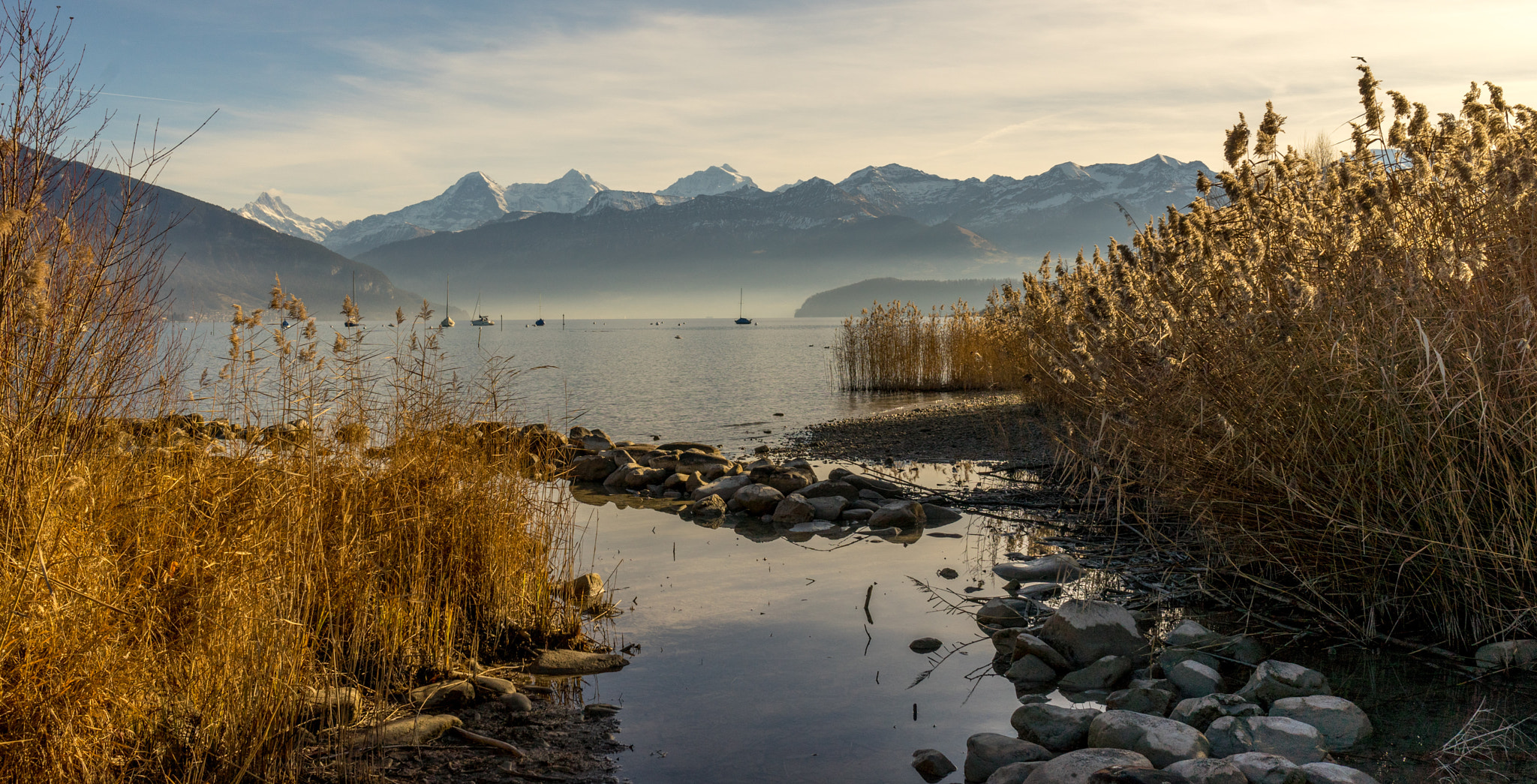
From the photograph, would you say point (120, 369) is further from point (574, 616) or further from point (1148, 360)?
point (1148, 360)

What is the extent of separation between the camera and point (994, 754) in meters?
3.71

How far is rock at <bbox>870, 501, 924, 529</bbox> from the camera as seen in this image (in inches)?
337

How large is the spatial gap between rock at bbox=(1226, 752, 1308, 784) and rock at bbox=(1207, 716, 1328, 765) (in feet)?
0.66

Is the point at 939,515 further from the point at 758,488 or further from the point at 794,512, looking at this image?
the point at 758,488

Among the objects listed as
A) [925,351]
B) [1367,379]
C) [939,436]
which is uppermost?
[925,351]

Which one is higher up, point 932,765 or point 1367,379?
point 1367,379

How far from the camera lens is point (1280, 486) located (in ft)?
14.4

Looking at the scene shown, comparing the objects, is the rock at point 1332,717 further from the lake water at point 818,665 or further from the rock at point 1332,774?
the rock at point 1332,774

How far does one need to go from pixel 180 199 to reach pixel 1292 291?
16601 cm

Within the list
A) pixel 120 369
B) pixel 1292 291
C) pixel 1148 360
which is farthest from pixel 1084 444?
pixel 120 369

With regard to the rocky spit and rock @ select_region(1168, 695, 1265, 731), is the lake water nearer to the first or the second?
the rocky spit

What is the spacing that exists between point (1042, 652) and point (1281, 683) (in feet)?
3.80

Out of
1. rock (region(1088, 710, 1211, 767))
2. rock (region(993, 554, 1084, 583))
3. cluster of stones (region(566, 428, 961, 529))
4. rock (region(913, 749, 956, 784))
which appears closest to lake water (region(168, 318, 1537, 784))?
rock (region(913, 749, 956, 784))

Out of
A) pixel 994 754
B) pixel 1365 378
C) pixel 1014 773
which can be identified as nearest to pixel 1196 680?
pixel 994 754
